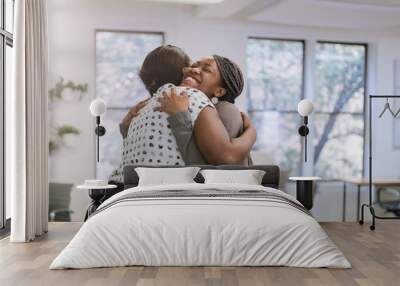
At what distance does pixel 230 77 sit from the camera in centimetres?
748

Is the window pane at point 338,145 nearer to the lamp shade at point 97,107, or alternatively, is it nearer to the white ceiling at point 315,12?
the white ceiling at point 315,12

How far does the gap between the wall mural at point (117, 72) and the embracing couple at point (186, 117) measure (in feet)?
0.46

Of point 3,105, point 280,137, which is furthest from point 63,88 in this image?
point 280,137

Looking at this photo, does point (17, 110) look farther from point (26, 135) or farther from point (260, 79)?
point (260, 79)

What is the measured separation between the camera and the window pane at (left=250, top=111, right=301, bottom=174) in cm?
809

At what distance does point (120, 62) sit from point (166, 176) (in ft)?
6.86

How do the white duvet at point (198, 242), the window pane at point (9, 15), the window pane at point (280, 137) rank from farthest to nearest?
the window pane at point (280, 137) < the window pane at point (9, 15) < the white duvet at point (198, 242)

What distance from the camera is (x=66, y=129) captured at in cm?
752

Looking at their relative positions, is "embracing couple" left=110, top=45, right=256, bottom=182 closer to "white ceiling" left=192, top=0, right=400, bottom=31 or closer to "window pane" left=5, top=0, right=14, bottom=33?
"white ceiling" left=192, top=0, right=400, bottom=31

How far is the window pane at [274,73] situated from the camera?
811 cm

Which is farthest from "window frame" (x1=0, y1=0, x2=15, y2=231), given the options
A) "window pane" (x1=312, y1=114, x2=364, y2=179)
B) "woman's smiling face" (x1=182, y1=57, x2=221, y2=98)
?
"window pane" (x1=312, y1=114, x2=364, y2=179)

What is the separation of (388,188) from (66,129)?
4.88 m

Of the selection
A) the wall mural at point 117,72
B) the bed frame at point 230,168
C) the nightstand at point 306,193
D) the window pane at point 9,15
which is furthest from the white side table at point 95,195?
the nightstand at point 306,193

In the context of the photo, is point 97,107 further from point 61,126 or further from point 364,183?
point 364,183
